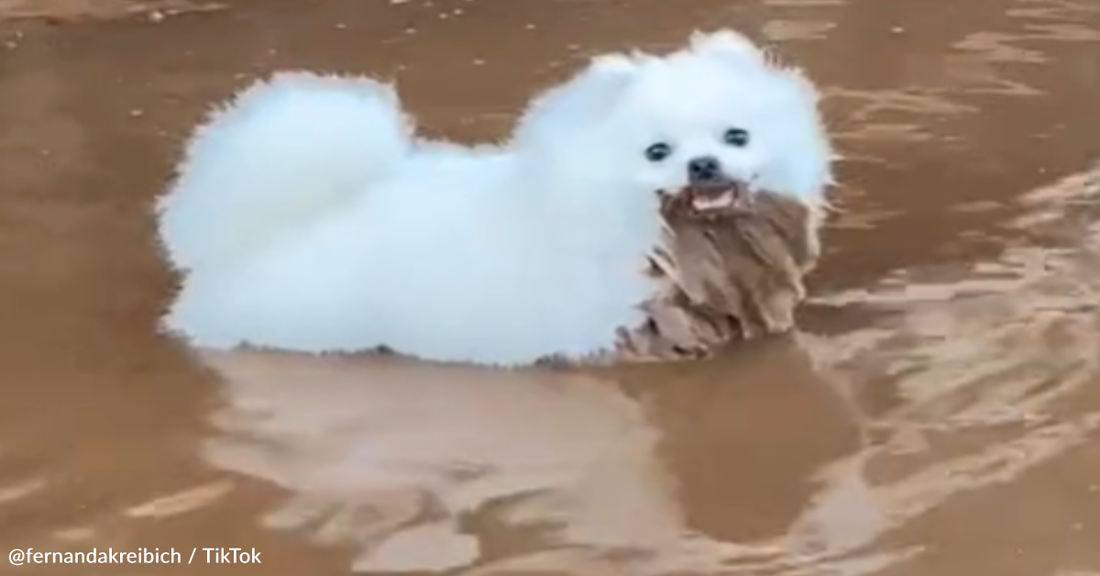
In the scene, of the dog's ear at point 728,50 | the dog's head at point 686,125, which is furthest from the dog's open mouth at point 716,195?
the dog's ear at point 728,50

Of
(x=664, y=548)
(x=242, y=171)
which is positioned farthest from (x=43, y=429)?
(x=664, y=548)

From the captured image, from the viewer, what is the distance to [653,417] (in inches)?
87.3

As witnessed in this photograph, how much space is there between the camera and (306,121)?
243 cm

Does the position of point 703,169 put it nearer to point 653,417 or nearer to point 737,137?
point 737,137

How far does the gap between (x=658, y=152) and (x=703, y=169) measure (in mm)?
49

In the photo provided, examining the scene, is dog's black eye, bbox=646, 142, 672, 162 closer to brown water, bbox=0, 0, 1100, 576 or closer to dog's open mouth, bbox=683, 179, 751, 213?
dog's open mouth, bbox=683, 179, 751, 213

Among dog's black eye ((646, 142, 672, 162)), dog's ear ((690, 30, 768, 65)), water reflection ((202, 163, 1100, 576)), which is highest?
dog's ear ((690, 30, 768, 65))

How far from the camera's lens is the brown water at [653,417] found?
193cm

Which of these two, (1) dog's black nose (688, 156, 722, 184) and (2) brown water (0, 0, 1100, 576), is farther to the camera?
(1) dog's black nose (688, 156, 722, 184)

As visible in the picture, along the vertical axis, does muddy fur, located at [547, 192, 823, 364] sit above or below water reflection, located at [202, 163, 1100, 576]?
above

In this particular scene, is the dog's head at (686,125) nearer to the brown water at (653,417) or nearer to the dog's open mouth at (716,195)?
the dog's open mouth at (716,195)

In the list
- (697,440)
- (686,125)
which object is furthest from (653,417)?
(686,125)

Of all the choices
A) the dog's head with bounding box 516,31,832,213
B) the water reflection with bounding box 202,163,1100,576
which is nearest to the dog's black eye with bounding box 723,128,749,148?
the dog's head with bounding box 516,31,832,213

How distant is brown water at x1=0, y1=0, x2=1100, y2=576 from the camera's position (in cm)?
193
